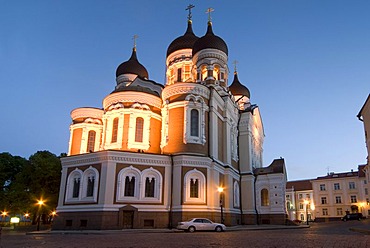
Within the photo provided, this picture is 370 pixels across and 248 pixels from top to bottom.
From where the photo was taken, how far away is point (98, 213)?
23.5 m

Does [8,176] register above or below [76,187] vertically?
above

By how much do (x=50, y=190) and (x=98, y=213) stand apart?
14908 millimetres

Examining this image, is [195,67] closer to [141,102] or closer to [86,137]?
[141,102]

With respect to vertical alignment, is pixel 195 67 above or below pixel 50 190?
above

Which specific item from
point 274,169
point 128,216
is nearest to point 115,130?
point 128,216

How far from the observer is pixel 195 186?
86.4 ft

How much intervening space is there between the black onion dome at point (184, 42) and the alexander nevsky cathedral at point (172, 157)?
0.13 meters

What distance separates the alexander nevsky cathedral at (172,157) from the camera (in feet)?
81.2

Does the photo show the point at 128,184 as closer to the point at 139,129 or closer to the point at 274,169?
the point at 139,129

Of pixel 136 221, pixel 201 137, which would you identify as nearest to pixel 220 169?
pixel 201 137

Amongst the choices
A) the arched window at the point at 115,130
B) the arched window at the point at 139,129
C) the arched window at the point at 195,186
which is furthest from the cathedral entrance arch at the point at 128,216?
the arched window at the point at 115,130

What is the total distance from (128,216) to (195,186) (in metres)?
5.76

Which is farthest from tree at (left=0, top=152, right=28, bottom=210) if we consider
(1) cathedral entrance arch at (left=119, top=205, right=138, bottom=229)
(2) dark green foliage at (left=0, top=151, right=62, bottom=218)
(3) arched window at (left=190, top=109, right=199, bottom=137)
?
(3) arched window at (left=190, top=109, right=199, bottom=137)

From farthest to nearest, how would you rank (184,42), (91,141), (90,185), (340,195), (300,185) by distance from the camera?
(300,185), (340,195), (184,42), (91,141), (90,185)
